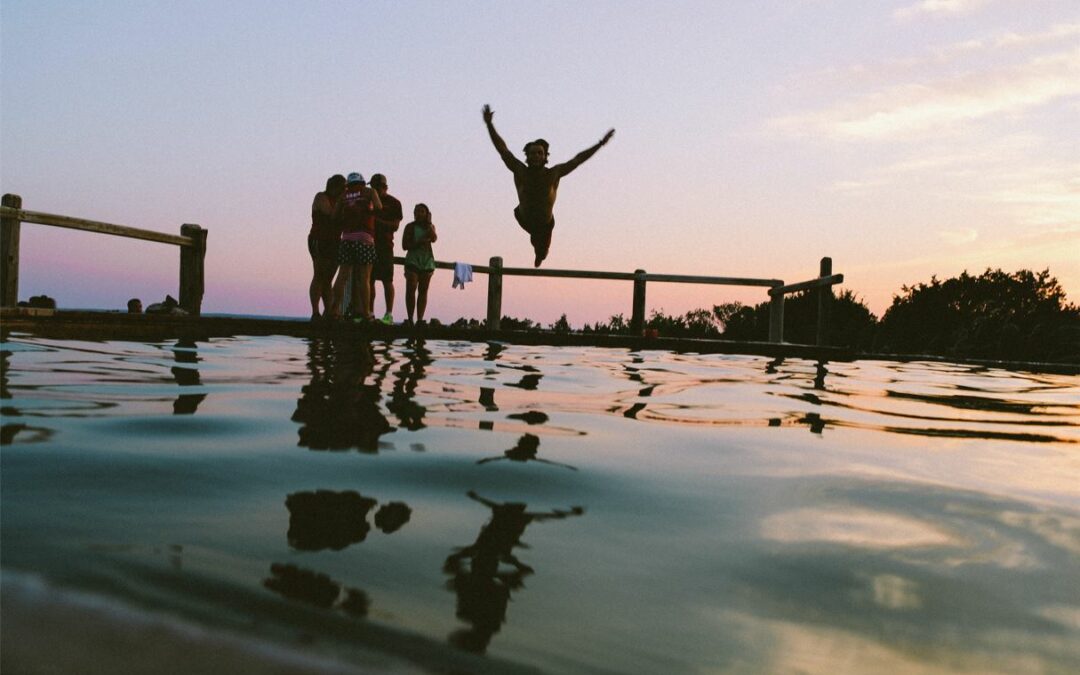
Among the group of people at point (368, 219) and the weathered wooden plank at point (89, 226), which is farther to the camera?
the weathered wooden plank at point (89, 226)

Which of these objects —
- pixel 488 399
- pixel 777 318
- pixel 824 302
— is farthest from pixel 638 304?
pixel 488 399

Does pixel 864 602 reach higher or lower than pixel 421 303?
lower

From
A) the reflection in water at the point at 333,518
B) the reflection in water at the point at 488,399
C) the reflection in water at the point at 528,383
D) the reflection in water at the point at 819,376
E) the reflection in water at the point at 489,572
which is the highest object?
the reflection in water at the point at 819,376

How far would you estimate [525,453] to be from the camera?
2.47 m

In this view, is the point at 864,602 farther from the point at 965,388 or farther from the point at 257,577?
the point at 965,388

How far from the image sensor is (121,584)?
1117 millimetres

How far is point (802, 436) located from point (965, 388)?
372 centimetres

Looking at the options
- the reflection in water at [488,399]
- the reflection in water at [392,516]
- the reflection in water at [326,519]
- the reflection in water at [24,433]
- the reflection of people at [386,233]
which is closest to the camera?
the reflection in water at [326,519]

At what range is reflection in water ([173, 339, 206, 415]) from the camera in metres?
2.97

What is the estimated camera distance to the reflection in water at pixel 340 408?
245 centimetres

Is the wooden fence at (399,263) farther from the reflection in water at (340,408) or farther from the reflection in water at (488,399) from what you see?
the reflection in water at (488,399)

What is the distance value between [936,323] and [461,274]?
17.2 metres

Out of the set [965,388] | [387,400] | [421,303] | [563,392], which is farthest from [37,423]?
[421,303]

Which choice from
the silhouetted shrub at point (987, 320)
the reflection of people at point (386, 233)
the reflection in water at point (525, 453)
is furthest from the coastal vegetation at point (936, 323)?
the reflection in water at point (525, 453)
